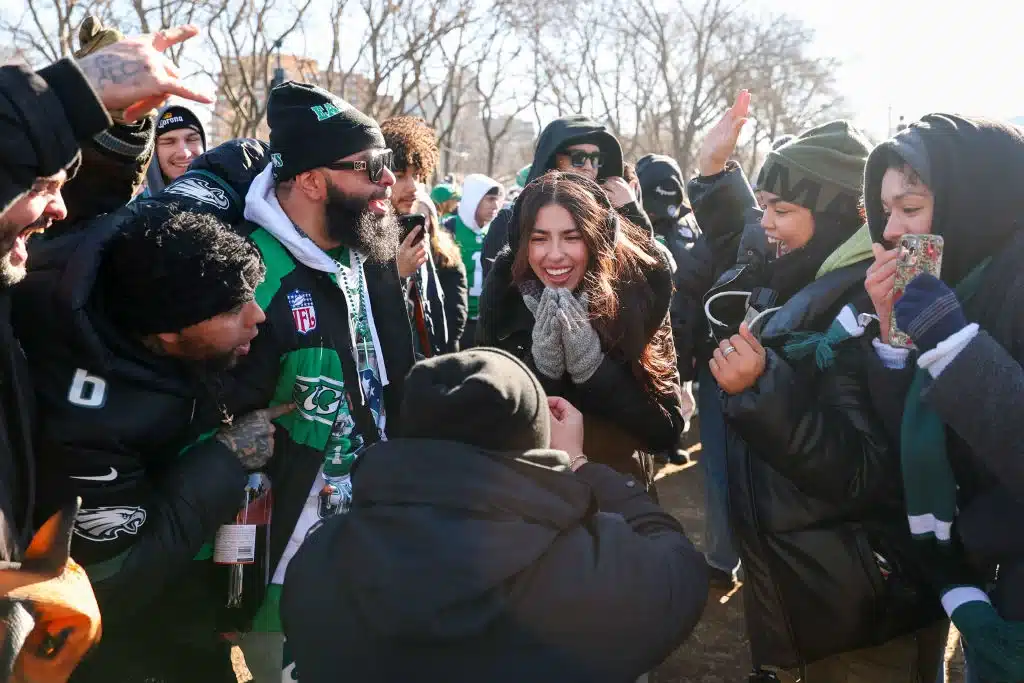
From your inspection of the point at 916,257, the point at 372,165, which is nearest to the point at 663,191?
the point at 372,165

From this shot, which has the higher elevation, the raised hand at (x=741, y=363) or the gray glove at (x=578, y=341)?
the raised hand at (x=741, y=363)

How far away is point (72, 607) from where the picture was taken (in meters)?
1.58

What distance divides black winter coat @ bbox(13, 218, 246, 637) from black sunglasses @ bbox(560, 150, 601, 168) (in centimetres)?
232

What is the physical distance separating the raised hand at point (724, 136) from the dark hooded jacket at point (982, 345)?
2.23m

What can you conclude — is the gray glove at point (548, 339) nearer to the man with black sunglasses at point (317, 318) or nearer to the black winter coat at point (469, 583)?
the man with black sunglasses at point (317, 318)

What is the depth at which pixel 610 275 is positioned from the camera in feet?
9.77

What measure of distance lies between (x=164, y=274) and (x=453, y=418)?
108 centimetres

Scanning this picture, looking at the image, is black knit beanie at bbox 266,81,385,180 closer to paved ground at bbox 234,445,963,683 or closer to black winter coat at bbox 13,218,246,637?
black winter coat at bbox 13,218,246,637

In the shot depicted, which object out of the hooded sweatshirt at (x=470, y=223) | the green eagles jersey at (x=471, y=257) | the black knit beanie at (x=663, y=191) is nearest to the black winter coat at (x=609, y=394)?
the black knit beanie at (x=663, y=191)

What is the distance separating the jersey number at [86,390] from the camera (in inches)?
79.4

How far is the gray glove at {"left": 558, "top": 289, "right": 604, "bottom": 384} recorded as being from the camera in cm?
283

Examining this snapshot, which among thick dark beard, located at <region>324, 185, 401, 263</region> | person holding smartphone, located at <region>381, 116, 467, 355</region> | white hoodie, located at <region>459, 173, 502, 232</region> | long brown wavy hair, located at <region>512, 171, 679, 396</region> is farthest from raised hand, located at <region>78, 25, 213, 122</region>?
white hoodie, located at <region>459, 173, 502, 232</region>

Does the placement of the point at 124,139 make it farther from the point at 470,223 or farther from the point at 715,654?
the point at 470,223

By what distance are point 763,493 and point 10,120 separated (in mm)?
2257
